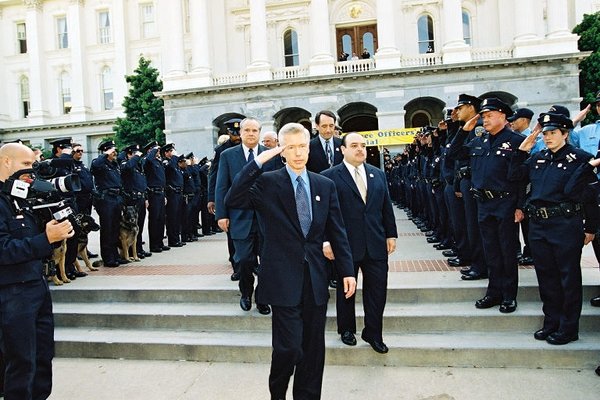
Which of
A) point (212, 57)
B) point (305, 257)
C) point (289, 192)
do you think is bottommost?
point (305, 257)

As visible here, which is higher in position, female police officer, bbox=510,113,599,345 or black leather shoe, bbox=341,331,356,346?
female police officer, bbox=510,113,599,345

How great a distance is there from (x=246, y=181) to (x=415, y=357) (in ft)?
8.89

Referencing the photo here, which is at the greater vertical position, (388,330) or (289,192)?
(289,192)

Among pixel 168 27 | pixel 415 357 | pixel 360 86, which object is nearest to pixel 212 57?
pixel 168 27

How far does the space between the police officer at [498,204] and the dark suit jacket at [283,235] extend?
255cm

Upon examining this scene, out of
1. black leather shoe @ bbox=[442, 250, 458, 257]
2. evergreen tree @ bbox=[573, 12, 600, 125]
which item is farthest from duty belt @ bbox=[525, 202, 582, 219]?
evergreen tree @ bbox=[573, 12, 600, 125]

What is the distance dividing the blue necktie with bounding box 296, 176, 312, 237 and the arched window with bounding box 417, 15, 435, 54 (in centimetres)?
3416

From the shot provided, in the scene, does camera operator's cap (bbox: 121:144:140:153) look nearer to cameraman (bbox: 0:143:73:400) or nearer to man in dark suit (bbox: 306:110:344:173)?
man in dark suit (bbox: 306:110:344:173)

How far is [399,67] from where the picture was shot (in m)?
29.3

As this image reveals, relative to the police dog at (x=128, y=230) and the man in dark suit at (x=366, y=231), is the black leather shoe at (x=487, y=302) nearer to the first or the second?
the man in dark suit at (x=366, y=231)

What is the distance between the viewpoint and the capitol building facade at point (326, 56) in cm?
2842

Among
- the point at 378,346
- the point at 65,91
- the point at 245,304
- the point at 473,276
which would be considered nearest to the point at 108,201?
the point at 245,304

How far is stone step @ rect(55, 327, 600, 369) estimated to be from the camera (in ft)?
15.7

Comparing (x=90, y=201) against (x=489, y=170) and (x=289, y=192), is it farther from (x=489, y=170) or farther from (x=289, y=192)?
(x=489, y=170)
